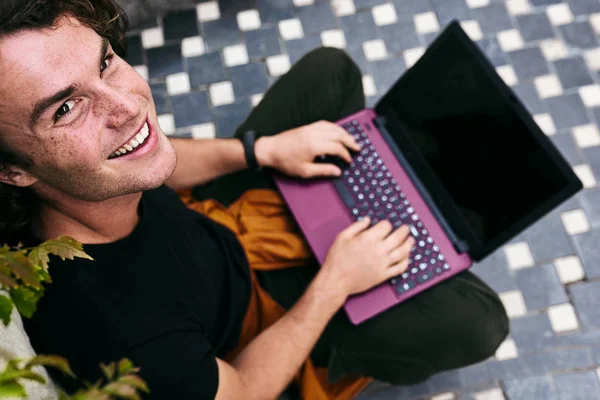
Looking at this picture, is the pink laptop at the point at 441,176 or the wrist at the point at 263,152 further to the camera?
the wrist at the point at 263,152

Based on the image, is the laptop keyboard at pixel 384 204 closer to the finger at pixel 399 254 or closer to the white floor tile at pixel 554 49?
the finger at pixel 399 254

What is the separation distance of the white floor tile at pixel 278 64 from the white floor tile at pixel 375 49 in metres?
0.32

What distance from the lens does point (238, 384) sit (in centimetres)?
114

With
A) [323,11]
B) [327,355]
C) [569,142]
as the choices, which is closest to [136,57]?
[323,11]

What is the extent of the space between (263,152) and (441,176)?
481mm

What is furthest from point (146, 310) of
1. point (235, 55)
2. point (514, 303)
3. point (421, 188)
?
point (235, 55)

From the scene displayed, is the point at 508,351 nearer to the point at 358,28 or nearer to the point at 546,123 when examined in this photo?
the point at 546,123

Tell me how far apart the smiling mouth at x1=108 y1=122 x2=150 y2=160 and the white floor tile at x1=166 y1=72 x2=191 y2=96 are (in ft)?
3.85

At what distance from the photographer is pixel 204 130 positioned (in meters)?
2.15

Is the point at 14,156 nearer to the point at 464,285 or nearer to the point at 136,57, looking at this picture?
the point at 464,285

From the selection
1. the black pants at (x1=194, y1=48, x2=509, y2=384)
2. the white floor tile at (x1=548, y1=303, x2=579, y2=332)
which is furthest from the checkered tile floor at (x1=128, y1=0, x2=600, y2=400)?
the black pants at (x1=194, y1=48, x2=509, y2=384)

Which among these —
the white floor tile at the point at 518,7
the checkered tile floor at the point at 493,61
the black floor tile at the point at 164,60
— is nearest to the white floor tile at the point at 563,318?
the checkered tile floor at the point at 493,61

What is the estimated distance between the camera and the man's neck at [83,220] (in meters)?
1.06

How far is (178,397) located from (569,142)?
1692 millimetres
